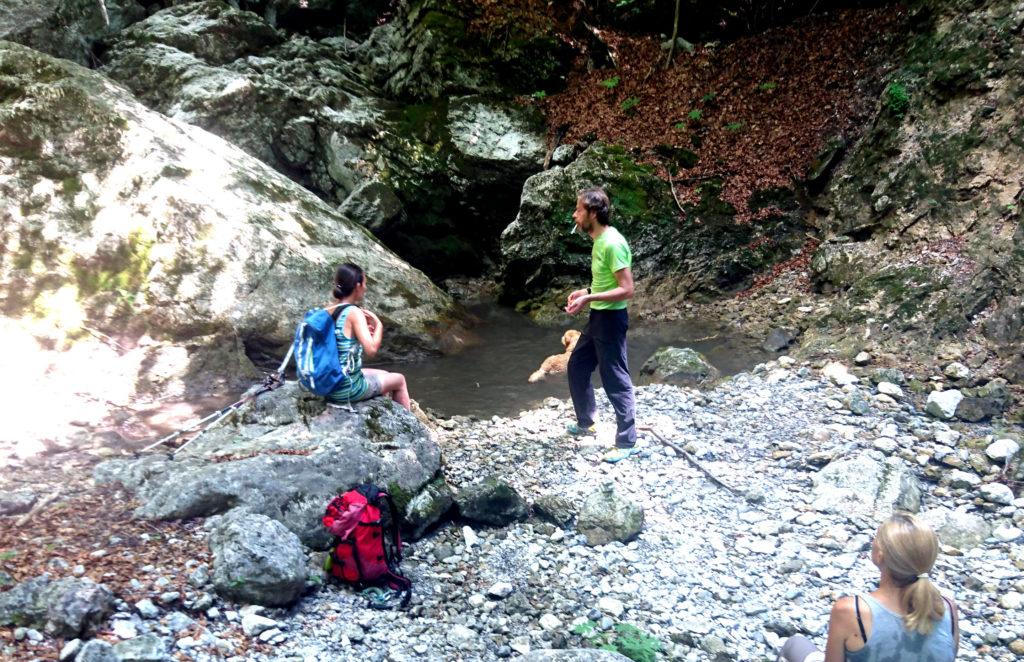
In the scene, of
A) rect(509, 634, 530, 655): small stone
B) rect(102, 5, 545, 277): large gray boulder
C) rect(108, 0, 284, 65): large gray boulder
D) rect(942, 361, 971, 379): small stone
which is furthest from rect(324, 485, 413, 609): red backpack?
rect(108, 0, 284, 65): large gray boulder

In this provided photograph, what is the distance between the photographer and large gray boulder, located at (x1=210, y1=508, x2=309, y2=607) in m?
3.68

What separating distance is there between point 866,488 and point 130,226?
8.93 meters

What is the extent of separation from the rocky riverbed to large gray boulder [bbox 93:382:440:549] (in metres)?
0.31

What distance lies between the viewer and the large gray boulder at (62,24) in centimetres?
1288

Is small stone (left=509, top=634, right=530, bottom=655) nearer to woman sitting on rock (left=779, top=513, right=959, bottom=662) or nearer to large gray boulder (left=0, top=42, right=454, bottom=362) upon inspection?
woman sitting on rock (left=779, top=513, right=959, bottom=662)

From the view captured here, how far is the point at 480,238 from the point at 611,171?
3.34 metres

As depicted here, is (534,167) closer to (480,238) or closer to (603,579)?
(480,238)

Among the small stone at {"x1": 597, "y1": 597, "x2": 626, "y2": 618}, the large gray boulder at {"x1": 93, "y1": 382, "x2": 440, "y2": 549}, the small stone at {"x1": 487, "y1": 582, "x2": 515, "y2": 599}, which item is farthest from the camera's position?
the large gray boulder at {"x1": 93, "y1": 382, "x2": 440, "y2": 549}

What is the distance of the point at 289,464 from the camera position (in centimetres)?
460

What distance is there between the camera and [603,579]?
4.38 m

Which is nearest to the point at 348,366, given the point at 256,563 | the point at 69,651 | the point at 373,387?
the point at 373,387

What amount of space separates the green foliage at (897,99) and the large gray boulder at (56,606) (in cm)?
1109

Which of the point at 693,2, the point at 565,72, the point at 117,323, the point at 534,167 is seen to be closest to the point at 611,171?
the point at 534,167

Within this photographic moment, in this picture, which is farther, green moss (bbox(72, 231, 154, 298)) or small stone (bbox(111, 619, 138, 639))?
green moss (bbox(72, 231, 154, 298))
